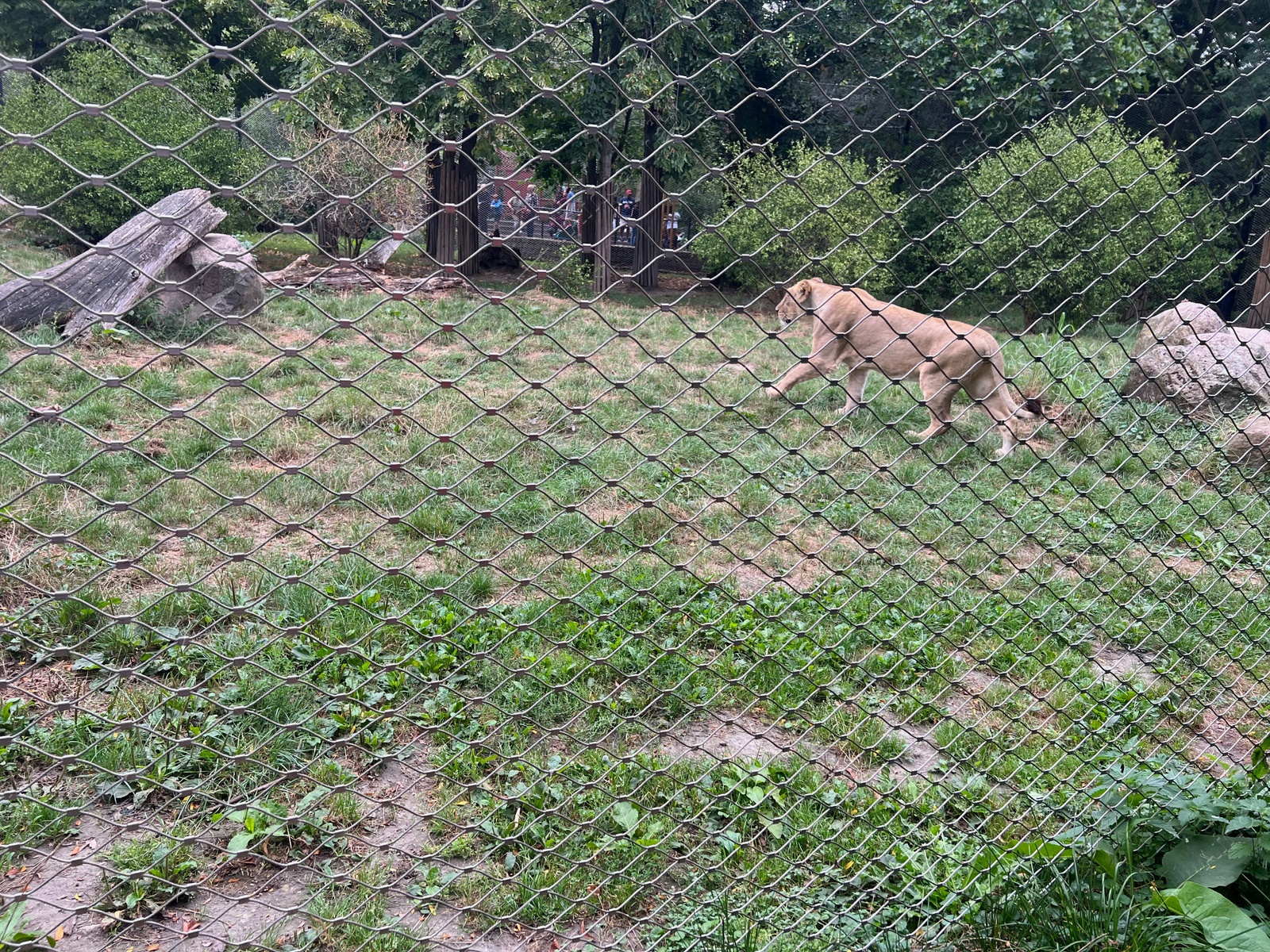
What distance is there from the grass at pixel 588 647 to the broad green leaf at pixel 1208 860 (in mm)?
255

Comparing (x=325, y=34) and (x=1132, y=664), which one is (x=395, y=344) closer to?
(x=1132, y=664)

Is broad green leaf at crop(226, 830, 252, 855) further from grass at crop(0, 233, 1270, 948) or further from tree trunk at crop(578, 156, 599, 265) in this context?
tree trunk at crop(578, 156, 599, 265)

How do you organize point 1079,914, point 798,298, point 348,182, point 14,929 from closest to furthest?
point 14,929 < point 1079,914 < point 798,298 < point 348,182

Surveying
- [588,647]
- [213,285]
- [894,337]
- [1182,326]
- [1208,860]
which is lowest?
[213,285]

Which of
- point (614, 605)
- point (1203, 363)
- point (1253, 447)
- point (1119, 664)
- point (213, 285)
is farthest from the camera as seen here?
point (213, 285)

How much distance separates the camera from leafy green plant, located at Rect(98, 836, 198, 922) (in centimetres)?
224

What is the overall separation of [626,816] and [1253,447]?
17.9 ft

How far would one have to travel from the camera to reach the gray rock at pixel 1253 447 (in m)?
6.45

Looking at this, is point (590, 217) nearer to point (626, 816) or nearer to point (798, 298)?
point (798, 298)

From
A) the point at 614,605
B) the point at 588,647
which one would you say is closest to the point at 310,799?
the point at 588,647

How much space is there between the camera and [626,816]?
2.66 m

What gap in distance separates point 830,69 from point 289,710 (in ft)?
54.4

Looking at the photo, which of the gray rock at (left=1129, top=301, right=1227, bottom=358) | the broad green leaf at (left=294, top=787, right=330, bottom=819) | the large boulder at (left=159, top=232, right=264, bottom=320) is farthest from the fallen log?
the gray rock at (left=1129, top=301, right=1227, bottom=358)

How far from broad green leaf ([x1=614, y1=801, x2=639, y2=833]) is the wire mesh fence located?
0.02 m
